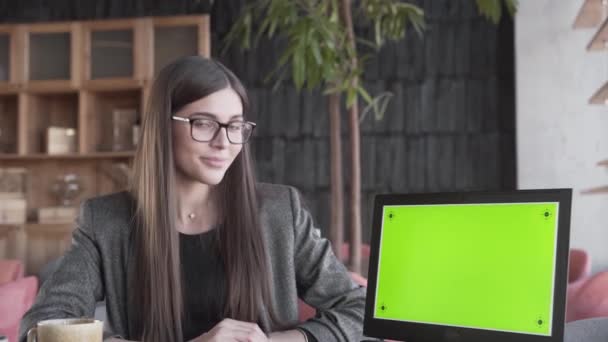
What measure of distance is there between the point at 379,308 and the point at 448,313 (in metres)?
0.13

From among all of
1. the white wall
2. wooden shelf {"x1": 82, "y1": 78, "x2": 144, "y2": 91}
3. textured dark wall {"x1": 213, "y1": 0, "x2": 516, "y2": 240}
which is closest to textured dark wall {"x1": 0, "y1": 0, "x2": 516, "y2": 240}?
textured dark wall {"x1": 213, "y1": 0, "x2": 516, "y2": 240}

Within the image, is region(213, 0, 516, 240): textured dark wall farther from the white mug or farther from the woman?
the white mug

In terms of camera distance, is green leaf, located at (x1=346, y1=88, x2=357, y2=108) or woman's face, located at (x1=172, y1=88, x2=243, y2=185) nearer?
woman's face, located at (x1=172, y1=88, x2=243, y2=185)

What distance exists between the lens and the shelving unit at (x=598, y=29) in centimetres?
339

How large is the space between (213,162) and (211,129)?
68mm

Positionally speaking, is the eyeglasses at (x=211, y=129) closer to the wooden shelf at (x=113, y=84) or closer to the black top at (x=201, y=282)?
the black top at (x=201, y=282)

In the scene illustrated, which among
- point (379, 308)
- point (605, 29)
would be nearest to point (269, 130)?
point (605, 29)

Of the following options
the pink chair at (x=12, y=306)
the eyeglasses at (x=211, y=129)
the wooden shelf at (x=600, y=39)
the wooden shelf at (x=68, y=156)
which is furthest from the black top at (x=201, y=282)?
the wooden shelf at (x=68, y=156)

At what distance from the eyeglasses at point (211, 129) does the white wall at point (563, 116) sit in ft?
12.3

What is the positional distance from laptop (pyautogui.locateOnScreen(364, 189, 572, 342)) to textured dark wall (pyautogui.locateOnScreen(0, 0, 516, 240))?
392 centimetres

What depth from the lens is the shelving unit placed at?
133 inches

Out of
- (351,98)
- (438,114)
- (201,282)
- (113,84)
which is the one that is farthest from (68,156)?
(201,282)

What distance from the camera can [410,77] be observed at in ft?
17.4

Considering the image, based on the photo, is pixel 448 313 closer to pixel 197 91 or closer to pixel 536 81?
pixel 197 91
